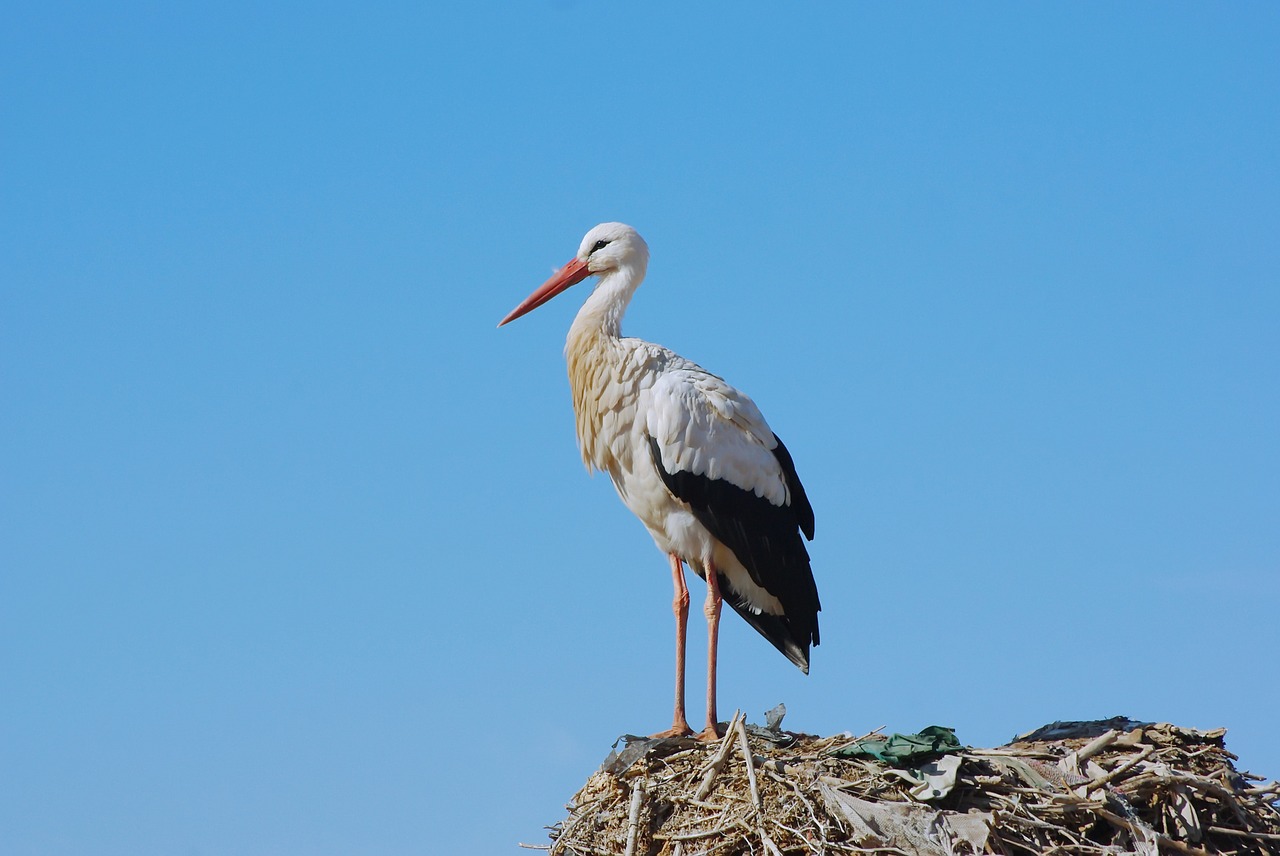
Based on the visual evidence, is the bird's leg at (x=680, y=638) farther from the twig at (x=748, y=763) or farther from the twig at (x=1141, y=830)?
the twig at (x=1141, y=830)

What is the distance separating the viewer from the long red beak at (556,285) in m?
7.75

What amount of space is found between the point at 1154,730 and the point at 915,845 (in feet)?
4.57

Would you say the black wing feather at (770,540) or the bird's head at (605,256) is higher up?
the bird's head at (605,256)

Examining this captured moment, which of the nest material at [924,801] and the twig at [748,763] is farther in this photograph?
the twig at [748,763]

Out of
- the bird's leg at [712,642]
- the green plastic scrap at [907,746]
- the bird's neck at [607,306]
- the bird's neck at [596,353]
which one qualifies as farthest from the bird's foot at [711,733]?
the bird's neck at [607,306]

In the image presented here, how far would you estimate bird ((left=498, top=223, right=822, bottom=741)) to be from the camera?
6969mm

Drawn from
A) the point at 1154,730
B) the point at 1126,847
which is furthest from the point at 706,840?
the point at 1154,730

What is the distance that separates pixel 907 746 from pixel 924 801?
0.77 ft

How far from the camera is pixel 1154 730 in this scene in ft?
20.5

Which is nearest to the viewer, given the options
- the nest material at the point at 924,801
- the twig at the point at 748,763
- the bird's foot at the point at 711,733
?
the nest material at the point at 924,801

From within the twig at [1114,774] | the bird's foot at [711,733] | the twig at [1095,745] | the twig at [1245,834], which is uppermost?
the bird's foot at [711,733]

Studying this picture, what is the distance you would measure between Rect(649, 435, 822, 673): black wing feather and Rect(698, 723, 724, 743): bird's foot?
0.85 metres

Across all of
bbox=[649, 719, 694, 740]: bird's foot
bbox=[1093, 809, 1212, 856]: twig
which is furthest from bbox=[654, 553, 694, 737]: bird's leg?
bbox=[1093, 809, 1212, 856]: twig

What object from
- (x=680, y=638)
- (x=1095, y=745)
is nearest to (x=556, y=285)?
(x=680, y=638)
